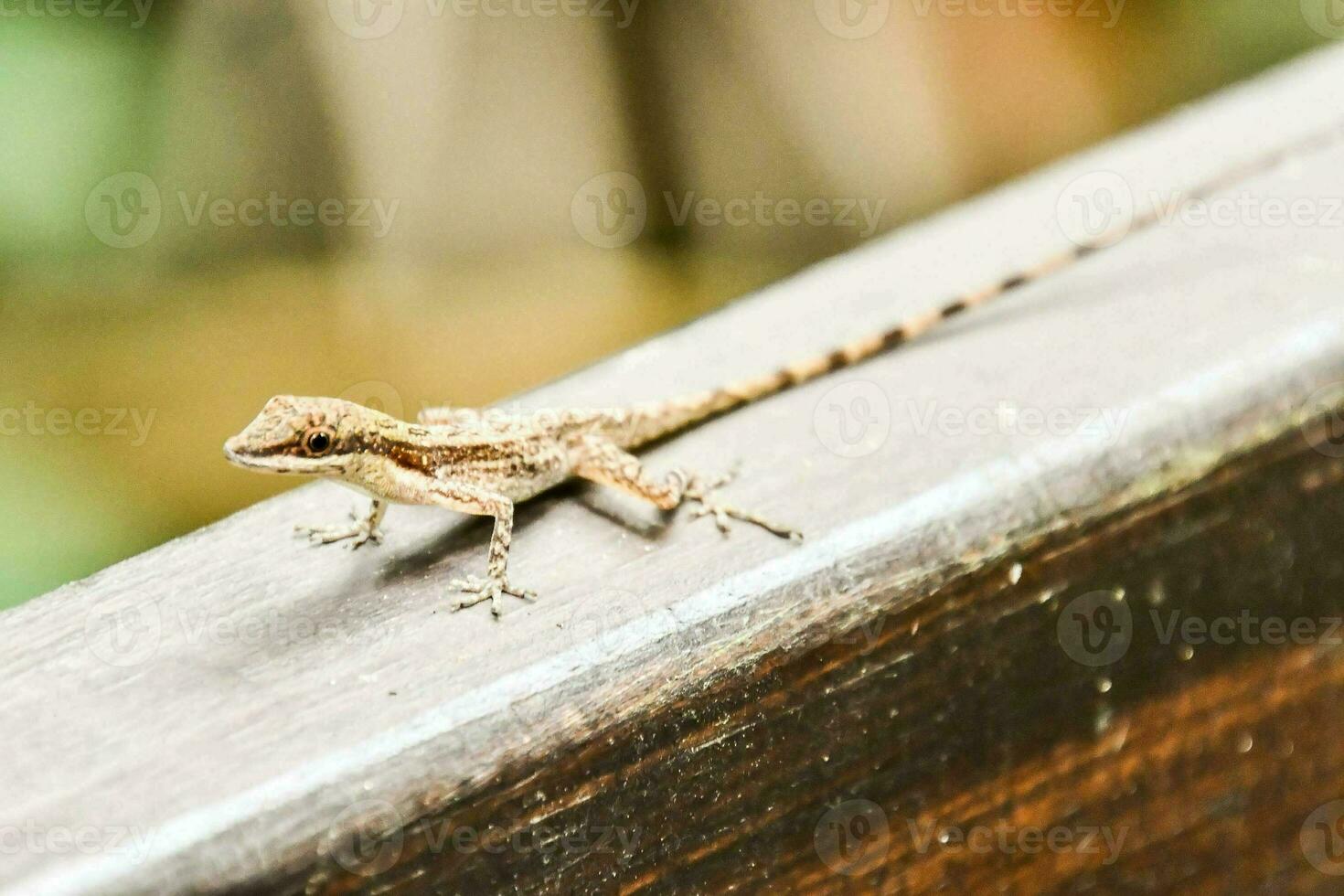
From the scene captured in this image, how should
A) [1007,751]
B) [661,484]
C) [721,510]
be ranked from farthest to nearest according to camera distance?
[661,484] → [721,510] → [1007,751]

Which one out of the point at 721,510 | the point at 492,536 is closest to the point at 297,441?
the point at 492,536

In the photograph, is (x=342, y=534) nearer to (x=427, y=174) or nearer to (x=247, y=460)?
(x=247, y=460)

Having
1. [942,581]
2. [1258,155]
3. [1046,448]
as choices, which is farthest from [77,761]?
[1258,155]

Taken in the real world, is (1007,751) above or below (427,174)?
below

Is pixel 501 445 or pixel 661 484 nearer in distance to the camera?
pixel 661 484

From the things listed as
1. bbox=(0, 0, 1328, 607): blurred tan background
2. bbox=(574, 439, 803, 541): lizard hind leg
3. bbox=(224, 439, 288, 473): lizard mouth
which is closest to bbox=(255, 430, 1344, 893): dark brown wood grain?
bbox=(574, 439, 803, 541): lizard hind leg

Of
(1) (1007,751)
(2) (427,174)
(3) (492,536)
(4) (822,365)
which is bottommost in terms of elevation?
(1) (1007,751)

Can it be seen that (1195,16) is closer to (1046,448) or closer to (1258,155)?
(1258,155)

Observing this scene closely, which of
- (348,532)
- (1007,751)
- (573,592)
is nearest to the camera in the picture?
(1007,751)
